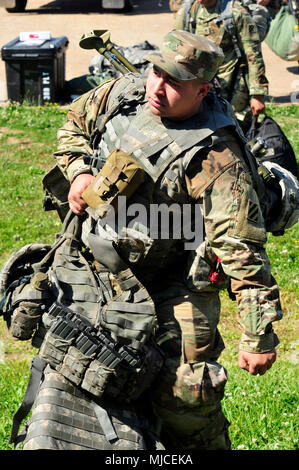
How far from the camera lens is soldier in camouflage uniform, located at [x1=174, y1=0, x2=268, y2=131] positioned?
888cm

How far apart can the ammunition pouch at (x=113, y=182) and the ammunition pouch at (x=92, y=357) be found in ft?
A: 2.02

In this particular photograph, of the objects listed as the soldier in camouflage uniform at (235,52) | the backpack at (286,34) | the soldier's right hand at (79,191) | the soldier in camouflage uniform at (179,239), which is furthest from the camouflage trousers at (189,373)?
the backpack at (286,34)

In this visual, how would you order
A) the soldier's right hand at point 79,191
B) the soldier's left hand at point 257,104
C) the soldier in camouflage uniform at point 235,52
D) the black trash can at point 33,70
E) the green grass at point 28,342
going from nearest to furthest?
the soldier's right hand at point 79,191
the green grass at point 28,342
the soldier in camouflage uniform at point 235,52
the soldier's left hand at point 257,104
the black trash can at point 33,70

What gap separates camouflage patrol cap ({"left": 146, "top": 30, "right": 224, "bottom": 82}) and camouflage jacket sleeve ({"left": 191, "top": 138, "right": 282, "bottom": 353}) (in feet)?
1.46

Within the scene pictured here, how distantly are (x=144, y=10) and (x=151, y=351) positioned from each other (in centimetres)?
1824

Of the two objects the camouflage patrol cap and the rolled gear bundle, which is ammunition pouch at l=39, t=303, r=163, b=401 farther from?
the camouflage patrol cap

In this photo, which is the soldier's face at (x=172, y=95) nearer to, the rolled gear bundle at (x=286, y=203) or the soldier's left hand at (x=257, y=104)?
the rolled gear bundle at (x=286, y=203)

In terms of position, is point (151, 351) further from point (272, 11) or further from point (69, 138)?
point (272, 11)

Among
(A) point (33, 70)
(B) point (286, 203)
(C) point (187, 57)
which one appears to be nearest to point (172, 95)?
(C) point (187, 57)

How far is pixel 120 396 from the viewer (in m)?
4.20

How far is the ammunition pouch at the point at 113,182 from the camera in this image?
3.97 meters

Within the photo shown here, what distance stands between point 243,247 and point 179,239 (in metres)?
0.51
